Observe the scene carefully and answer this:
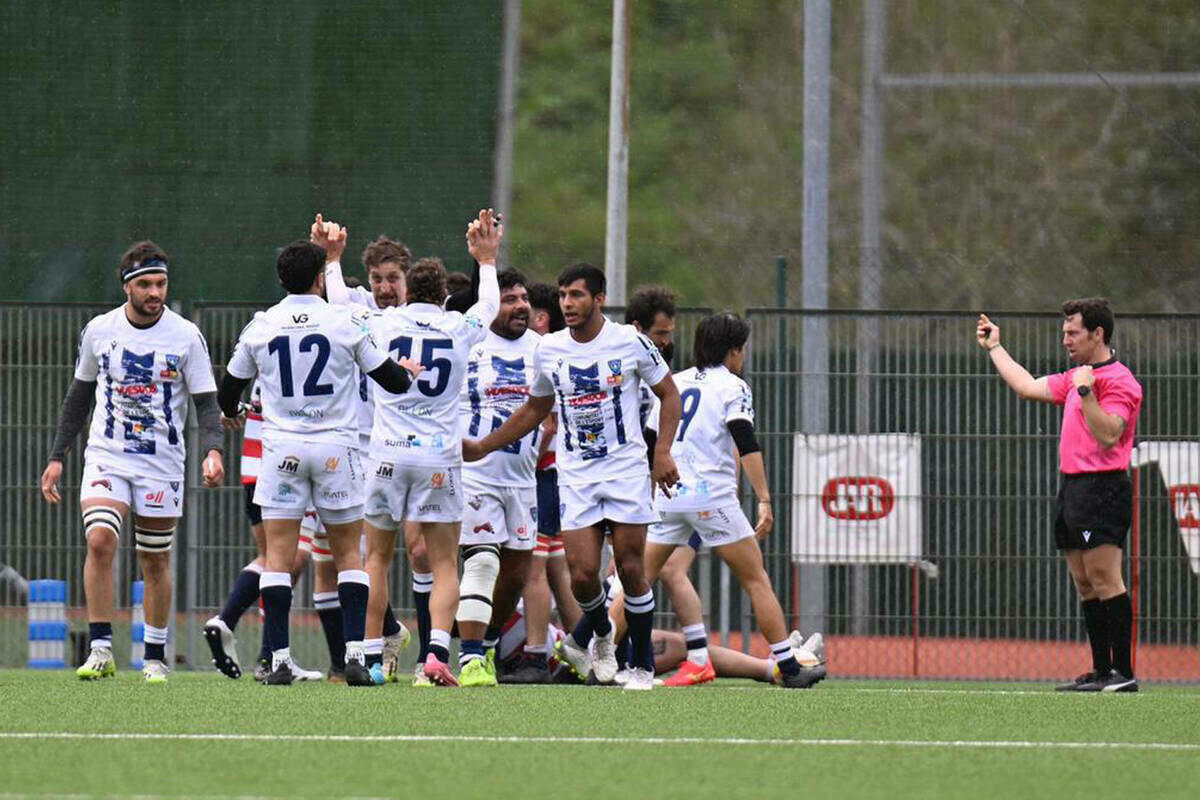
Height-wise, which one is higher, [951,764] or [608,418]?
[608,418]

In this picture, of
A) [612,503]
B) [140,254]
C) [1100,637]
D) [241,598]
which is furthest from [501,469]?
[1100,637]

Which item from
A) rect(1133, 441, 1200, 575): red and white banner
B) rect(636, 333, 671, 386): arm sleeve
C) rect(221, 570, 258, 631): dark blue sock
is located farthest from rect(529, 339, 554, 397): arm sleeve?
rect(1133, 441, 1200, 575): red and white banner

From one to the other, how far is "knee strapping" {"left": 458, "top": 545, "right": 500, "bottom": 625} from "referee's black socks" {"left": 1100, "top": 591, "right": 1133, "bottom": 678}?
318cm

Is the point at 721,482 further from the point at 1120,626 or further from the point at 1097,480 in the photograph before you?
the point at 1120,626

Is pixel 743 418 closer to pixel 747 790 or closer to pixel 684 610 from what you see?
pixel 684 610

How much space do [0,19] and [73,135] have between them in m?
1.33

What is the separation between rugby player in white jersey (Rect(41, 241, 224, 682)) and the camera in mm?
10281

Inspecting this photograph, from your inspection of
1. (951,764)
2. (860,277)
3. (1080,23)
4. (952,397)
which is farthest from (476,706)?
(1080,23)

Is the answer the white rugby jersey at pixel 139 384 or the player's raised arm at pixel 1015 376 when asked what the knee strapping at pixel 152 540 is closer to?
the white rugby jersey at pixel 139 384

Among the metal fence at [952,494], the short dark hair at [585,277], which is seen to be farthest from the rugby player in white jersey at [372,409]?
the metal fence at [952,494]

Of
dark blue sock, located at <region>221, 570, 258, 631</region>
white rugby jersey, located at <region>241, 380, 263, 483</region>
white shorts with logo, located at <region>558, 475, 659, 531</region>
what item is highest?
white rugby jersey, located at <region>241, 380, 263, 483</region>

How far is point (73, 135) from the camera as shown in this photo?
20.5 metres

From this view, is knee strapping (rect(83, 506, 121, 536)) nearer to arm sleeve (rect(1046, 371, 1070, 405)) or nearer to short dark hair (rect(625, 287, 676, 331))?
short dark hair (rect(625, 287, 676, 331))

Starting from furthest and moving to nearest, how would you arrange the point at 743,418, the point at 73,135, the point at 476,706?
1. the point at 73,135
2. the point at 743,418
3. the point at 476,706
